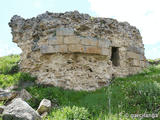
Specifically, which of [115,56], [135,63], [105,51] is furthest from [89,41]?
[135,63]

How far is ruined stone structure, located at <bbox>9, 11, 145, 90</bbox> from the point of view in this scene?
23.7 feet

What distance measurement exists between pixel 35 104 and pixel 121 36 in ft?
18.7

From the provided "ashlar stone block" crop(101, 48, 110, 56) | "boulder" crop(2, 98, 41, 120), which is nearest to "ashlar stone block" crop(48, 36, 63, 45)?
"ashlar stone block" crop(101, 48, 110, 56)

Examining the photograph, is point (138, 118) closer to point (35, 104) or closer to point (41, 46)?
point (35, 104)

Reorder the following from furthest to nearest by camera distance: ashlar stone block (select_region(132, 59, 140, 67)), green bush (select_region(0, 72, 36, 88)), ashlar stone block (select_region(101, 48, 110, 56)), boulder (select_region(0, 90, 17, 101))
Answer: ashlar stone block (select_region(132, 59, 140, 67))
ashlar stone block (select_region(101, 48, 110, 56))
green bush (select_region(0, 72, 36, 88))
boulder (select_region(0, 90, 17, 101))

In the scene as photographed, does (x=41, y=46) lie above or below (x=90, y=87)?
above

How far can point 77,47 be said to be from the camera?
23.8ft

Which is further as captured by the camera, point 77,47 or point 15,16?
point 15,16

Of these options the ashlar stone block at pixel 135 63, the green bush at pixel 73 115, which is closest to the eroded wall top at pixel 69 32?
the ashlar stone block at pixel 135 63

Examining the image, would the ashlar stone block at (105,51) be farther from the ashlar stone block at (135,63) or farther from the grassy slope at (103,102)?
the ashlar stone block at (135,63)

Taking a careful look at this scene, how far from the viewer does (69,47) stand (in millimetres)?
7219

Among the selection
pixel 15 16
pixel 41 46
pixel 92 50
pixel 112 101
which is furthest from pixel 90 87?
pixel 15 16

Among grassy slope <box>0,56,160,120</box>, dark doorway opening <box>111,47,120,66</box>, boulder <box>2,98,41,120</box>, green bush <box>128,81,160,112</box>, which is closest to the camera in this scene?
boulder <box>2,98,41,120</box>

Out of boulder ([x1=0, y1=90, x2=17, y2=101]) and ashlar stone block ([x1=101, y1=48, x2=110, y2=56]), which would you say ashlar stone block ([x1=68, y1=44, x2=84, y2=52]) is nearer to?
ashlar stone block ([x1=101, y1=48, x2=110, y2=56])
